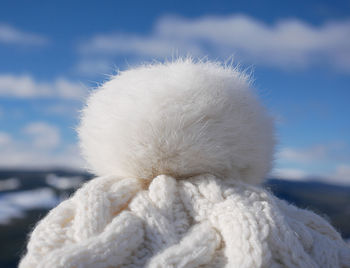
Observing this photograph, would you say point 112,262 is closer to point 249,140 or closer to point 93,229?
point 93,229

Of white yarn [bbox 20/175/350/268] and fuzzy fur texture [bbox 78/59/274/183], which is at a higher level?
fuzzy fur texture [bbox 78/59/274/183]

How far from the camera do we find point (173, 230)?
2.34 ft

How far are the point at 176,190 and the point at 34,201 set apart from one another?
1075 cm

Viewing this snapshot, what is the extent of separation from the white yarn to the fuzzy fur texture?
45mm

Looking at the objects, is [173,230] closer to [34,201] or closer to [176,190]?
[176,190]

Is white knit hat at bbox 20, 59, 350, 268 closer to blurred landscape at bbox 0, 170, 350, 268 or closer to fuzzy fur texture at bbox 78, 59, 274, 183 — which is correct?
fuzzy fur texture at bbox 78, 59, 274, 183

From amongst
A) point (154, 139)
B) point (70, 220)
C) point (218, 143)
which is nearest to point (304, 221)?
point (218, 143)

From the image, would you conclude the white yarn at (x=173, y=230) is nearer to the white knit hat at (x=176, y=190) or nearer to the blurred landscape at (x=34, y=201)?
the white knit hat at (x=176, y=190)

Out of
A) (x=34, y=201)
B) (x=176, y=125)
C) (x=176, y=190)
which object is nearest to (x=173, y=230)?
(x=176, y=190)

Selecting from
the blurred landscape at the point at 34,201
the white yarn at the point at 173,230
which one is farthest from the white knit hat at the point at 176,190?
the blurred landscape at the point at 34,201

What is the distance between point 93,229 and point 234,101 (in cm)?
43

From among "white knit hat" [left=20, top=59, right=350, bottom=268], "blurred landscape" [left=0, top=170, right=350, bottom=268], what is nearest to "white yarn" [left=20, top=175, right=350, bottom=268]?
"white knit hat" [left=20, top=59, right=350, bottom=268]

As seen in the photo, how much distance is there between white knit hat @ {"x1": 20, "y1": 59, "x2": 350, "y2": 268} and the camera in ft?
2.21

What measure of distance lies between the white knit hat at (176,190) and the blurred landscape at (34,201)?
340 millimetres
